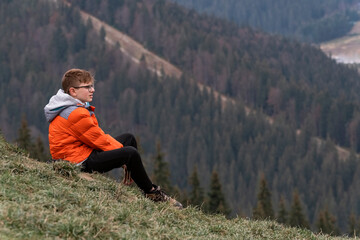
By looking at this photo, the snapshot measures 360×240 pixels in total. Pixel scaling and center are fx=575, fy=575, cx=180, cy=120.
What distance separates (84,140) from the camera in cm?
991

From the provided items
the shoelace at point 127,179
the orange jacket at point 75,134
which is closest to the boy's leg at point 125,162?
the orange jacket at point 75,134

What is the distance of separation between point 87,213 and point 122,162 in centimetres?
262

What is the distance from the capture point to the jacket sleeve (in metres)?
9.80

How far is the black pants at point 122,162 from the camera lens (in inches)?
384

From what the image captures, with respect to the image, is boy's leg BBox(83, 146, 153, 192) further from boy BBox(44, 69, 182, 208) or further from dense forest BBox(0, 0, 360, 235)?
dense forest BBox(0, 0, 360, 235)

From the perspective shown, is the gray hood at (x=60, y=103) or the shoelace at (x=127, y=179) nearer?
the gray hood at (x=60, y=103)

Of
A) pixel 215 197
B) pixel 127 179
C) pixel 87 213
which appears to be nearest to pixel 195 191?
pixel 215 197

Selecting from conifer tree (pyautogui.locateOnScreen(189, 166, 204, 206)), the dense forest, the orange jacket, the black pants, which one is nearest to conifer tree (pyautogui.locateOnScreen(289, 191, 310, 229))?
conifer tree (pyautogui.locateOnScreen(189, 166, 204, 206))

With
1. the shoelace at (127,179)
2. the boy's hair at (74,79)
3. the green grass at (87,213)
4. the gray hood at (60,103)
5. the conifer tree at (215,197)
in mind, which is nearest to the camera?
the green grass at (87,213)

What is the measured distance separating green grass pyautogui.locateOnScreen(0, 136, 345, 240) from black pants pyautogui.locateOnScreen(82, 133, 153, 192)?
0.20 m

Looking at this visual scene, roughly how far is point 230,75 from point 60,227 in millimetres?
195011

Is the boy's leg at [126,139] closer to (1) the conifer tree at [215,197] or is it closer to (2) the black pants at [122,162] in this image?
(2) the black pants at [122,162]

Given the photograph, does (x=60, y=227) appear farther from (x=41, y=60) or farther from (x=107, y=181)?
(x=41, y=60)

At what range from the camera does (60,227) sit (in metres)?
6.37
